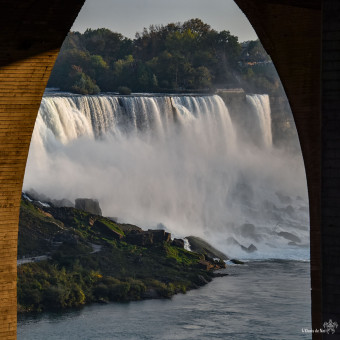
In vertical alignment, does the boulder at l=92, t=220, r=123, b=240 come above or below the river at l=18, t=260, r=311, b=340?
above

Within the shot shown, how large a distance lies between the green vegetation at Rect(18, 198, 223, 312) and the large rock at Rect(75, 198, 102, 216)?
1753 mm

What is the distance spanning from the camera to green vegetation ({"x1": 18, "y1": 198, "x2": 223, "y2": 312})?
27672mm

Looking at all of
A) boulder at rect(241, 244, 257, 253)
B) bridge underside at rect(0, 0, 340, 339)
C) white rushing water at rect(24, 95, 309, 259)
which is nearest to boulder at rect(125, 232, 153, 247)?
white rushing water at rect(24, 95, 309, 259)

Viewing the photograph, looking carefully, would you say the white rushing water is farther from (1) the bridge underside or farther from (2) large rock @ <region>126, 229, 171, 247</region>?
(1) the bridge underside

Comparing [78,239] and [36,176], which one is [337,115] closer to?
[78,239]

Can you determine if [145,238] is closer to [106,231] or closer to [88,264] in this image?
[106,231]

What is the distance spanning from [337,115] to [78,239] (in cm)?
2349

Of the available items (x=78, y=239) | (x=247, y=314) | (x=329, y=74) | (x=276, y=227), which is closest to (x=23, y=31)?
(x=329, y=74)

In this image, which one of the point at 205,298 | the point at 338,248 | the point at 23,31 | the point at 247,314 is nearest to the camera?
the point at 338,248

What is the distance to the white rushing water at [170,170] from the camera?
37.6 metres

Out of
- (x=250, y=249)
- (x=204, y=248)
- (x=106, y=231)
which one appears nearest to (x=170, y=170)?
(x=250, y=249)

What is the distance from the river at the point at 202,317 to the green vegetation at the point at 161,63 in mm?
24782

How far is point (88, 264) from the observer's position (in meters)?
29.9

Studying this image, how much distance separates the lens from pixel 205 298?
28500 millimetres
